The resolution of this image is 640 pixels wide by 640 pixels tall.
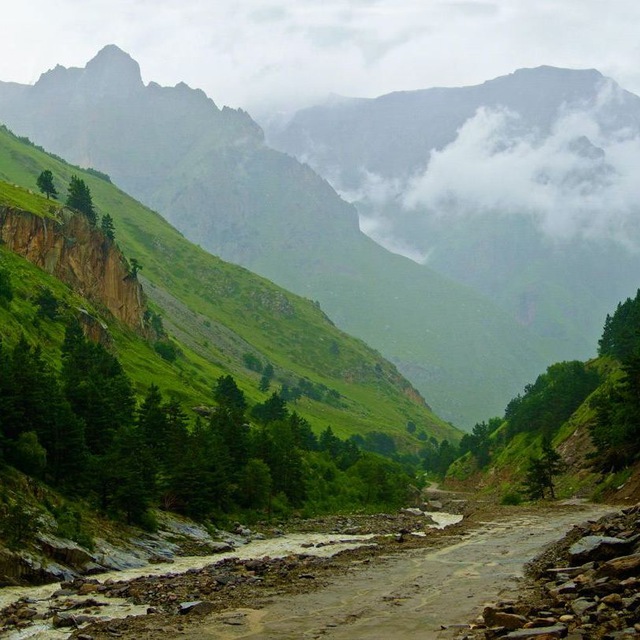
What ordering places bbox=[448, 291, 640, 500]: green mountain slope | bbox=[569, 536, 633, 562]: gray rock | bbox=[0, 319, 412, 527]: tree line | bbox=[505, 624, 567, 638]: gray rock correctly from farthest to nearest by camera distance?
bbox=[448, 291, 640, 500]: green mountain slope → bbox=[0, 319, 412, 527]: tree line → bbox=[569, 536, 633, 562]: gray rock → bbox=[505, 624, 567, 638]: gray rock

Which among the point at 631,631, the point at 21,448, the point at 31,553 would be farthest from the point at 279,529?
the point at 631,631

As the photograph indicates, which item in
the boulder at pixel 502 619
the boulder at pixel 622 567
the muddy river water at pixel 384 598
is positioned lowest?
the muddy river water at pixel 384 598

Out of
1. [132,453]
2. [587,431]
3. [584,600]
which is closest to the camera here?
[584,600]

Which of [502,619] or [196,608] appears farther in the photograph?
[196,608]

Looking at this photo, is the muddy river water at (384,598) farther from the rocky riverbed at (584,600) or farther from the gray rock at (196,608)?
the rocky riverbed at (584,600)

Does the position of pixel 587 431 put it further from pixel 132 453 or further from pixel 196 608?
pixel 196 608

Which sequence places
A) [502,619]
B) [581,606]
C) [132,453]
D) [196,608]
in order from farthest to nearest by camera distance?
[132,453] < [196,608] < [502,619] < [581,606]

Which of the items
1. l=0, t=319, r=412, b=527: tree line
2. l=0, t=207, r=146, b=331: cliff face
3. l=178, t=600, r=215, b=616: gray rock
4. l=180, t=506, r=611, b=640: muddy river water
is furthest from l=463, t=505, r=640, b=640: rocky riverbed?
l=0, t=207, r=146, b=331: cliff face

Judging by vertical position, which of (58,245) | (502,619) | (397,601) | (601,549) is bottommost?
(397,601)

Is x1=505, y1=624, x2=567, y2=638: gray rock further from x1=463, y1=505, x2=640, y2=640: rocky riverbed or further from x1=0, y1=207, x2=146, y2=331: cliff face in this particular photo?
x1=0, y1=207, x2=146, y2=331: cliff face

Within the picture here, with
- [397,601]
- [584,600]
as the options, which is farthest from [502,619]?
[397,601]

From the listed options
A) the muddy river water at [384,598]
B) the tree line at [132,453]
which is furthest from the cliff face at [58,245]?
the muddy river water at [384,598]

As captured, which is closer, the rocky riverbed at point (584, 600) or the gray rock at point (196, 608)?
the rocky riverbed at point (584, 600)

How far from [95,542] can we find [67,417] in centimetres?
1684
